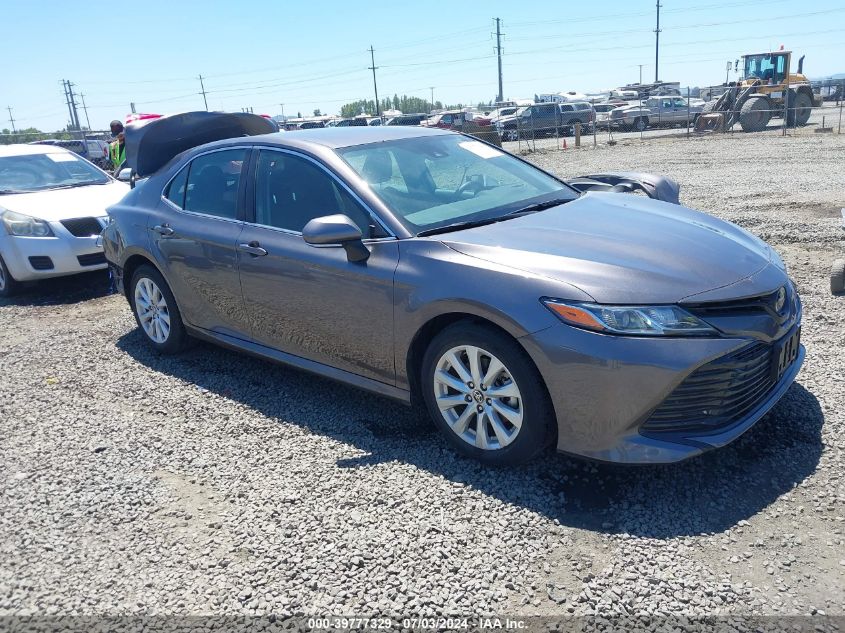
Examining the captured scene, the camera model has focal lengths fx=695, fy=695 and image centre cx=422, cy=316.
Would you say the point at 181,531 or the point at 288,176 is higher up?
the point at 288,176

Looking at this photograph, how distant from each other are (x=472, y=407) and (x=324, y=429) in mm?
1076

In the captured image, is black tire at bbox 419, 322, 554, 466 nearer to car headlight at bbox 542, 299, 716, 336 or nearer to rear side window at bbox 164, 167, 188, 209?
car headlight at bbox 542, 299, 716, 336

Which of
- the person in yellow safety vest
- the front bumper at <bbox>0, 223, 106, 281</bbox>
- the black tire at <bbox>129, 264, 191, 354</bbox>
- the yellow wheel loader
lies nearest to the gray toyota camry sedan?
the black tire at <bbox>129, 264, 191, 354</bbox>

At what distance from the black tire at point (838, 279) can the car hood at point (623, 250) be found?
2.28 meters

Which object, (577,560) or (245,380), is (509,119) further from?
(577,560)

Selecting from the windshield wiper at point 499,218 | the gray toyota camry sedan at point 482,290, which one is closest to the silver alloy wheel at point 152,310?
the gray toyota camry sedan at point 482,290

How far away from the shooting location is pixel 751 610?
2424mm

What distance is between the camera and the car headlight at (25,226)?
7547 millimetres

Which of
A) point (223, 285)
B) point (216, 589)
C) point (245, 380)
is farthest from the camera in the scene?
point (245, 380)

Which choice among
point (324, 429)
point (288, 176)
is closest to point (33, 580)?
point (324, 429)

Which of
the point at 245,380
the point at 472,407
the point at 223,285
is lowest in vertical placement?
the point at 245,380

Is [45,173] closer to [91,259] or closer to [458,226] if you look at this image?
[91,259]

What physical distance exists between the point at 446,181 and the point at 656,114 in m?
32.5

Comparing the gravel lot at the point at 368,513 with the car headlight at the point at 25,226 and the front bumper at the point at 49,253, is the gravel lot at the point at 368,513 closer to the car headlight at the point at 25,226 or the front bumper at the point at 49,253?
the front bumper at the point at 49,253
